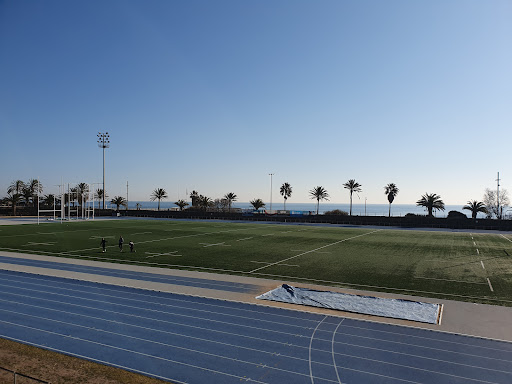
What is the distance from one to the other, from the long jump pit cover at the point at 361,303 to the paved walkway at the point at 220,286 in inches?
17.4

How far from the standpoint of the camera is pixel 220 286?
19.5 metres

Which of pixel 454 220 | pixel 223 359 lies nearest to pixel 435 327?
pixel 223 359

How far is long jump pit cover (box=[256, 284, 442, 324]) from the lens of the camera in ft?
48.8

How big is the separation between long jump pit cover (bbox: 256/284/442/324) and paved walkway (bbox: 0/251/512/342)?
442mm

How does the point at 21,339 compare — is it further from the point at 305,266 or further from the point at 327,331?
the point at 305,266

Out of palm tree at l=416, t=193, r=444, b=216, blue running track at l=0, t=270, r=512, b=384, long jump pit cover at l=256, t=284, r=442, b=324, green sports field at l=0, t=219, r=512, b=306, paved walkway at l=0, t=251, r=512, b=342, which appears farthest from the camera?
palm tree at l=416, t=193, r=444, b=216

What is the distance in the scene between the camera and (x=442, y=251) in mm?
34812

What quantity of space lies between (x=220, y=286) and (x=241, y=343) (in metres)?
7.52

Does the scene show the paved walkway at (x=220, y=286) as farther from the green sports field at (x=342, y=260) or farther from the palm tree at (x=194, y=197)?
the palm tree at (x=194, y=197)

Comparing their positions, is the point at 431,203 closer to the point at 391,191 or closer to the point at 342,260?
the point at 391,191

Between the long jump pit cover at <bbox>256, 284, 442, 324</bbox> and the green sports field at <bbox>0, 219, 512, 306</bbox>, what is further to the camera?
the green sports field at <bbox>0, 219, 512, 306</bbox>

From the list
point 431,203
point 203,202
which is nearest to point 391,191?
point 431,203

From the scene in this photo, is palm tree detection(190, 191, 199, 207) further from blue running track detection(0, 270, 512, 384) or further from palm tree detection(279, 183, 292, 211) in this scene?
blue running track detection(0, 270, 512, 384)

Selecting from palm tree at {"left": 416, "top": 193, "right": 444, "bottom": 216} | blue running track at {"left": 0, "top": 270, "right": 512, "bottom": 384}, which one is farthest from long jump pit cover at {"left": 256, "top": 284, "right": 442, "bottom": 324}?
palm tree at {"left": 416, "top": 193, "right": 444, "bottom": 216}
